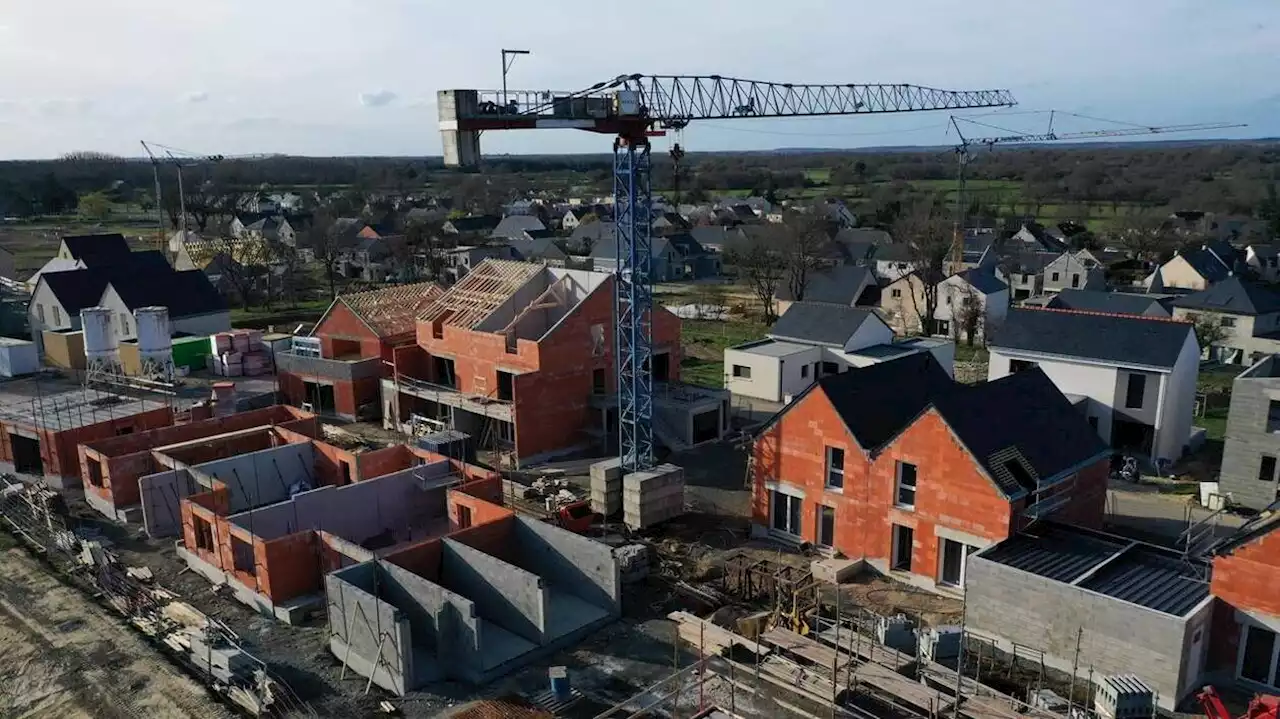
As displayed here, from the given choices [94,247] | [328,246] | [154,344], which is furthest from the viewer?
[328,246]

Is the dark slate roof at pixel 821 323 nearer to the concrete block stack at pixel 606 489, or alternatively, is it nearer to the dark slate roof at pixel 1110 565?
the concrete block stack at pixel 606 489

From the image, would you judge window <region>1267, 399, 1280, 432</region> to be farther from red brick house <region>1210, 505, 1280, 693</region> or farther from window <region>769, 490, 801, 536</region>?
window <region>769, 490, 801, 536</region>

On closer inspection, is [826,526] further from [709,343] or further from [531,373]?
[709,343]

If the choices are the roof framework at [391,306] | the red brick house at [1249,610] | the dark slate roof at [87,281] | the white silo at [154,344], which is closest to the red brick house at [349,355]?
the roof framework at [391,306]

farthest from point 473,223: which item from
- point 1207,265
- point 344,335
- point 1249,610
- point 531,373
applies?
point 1249,610

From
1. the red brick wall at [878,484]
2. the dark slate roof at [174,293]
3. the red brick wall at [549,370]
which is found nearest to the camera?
the red brick wall at [878,484]

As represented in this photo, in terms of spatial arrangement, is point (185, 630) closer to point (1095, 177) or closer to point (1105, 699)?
point (1105, 699)

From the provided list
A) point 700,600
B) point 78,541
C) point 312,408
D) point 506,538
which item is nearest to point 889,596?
point 700,600
